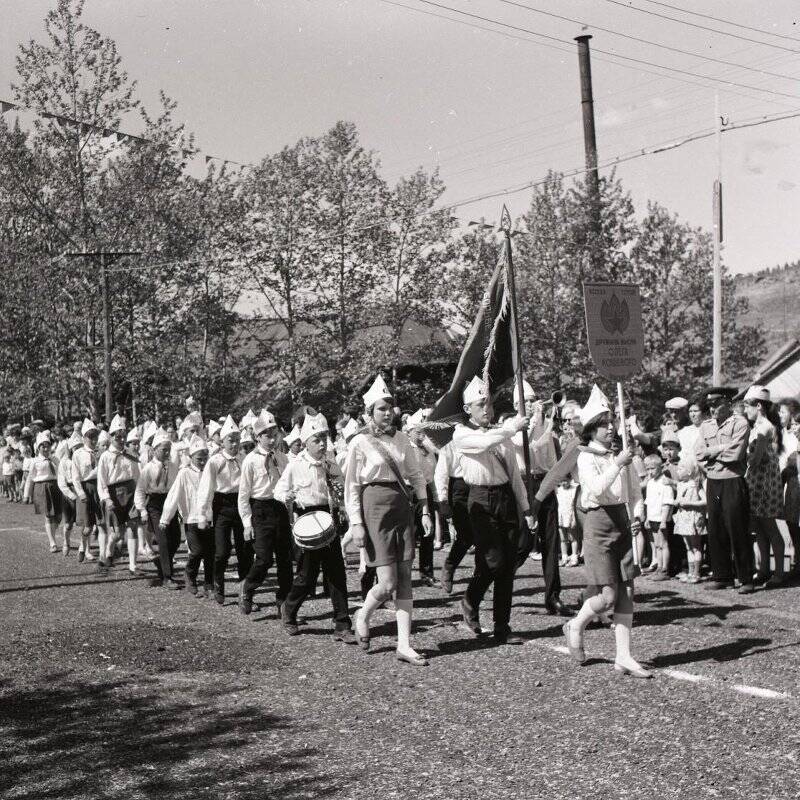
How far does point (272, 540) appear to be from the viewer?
10508 mm

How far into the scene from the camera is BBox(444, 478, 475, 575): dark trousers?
10594mm

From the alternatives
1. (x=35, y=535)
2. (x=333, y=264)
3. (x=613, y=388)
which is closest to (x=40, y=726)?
(x=35, y=535)

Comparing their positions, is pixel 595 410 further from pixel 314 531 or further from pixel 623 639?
pixel 314 531

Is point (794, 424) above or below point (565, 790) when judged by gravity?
Answer: above

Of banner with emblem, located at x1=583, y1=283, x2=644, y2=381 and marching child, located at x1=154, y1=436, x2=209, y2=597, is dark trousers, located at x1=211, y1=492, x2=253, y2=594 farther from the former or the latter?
banner with emblem, located at x1=583, y1=283, x2=644, y2=381

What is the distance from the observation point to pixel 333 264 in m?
32.7

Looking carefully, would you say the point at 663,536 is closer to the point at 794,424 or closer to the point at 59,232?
the point at 794,424

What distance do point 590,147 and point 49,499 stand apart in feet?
59.6

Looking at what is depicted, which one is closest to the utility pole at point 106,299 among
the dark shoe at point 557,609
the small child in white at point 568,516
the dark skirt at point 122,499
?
the dark skirt at point 122,499

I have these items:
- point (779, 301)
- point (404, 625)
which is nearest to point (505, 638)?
point (404, 625)

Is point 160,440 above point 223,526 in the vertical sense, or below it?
above

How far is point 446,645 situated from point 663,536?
13.3ft

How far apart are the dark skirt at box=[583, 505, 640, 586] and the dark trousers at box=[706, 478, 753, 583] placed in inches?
137

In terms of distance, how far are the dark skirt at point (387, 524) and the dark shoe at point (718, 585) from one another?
3.75 m
